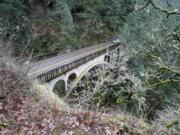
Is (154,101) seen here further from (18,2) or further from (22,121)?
(22,121)

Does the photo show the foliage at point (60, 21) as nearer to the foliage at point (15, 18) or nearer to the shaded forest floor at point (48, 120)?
the foliage at point (15, 18)

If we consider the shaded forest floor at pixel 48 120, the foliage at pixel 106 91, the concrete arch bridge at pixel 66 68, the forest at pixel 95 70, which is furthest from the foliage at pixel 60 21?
the shaded forest floor at pixel 48 120

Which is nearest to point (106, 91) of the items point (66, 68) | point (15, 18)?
point (66, 68)

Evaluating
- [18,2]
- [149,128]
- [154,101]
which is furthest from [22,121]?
[18,2]

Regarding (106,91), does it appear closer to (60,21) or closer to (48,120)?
(48,120)

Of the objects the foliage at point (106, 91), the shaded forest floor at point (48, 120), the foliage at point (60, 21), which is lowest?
the foliage at point (106, 91)

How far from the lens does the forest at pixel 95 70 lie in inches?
216

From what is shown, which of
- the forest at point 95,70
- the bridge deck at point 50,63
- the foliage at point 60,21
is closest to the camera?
the forest at point 95,70

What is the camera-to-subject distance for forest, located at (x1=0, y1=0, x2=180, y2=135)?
5.48 metres

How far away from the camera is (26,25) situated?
27.1 metres

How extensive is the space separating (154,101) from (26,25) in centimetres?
1585

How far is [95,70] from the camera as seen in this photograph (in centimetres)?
2130

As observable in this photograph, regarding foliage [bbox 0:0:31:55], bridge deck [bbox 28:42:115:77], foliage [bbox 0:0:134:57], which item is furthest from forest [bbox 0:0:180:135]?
bridge deck [bbox 28:42:115:77]

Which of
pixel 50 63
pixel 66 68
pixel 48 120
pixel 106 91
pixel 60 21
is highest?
pixel 60 21
